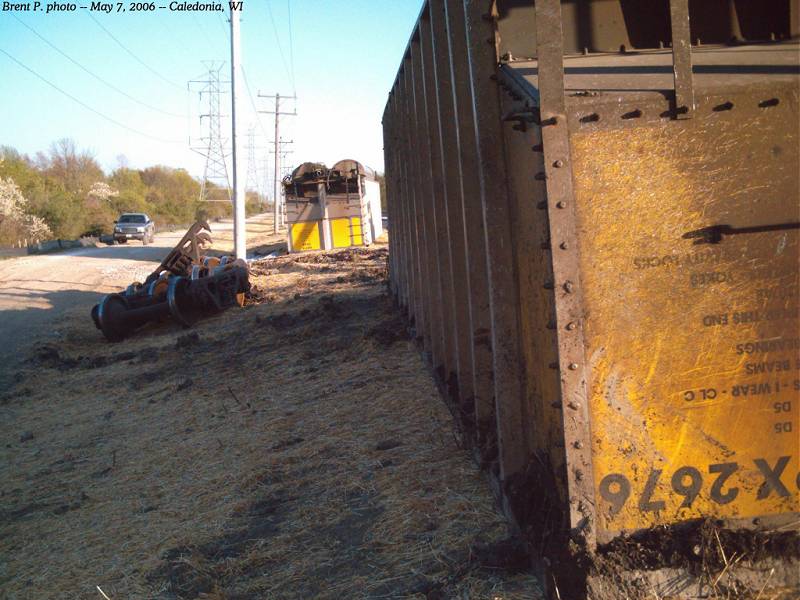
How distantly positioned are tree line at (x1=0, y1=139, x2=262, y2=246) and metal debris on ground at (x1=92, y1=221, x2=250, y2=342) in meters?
33.9

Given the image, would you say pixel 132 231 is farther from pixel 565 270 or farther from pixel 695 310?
pixel 695 310

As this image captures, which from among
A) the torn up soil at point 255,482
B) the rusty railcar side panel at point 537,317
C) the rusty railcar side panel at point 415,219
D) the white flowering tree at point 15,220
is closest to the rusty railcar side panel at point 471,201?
the rusty railcar side panel at point 537,317

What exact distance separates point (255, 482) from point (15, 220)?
167 feet

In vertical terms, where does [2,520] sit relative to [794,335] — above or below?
below

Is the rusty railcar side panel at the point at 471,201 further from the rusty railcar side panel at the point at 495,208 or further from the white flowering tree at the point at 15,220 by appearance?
the white flowering tree at the point at 15,220

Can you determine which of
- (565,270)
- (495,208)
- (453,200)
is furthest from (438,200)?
(565,270)

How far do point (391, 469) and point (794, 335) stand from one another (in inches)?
106

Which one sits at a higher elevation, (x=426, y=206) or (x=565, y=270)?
(x=426, y=206)

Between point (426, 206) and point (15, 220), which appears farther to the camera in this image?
point (15, 220)

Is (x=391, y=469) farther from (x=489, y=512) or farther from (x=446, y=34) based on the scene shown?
(x=446, y=34)

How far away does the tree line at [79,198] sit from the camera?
5228cm

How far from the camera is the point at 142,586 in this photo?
12.5 ft

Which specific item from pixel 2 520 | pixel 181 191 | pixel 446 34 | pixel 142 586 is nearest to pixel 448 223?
pixel 446 34

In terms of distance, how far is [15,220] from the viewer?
4894cm
